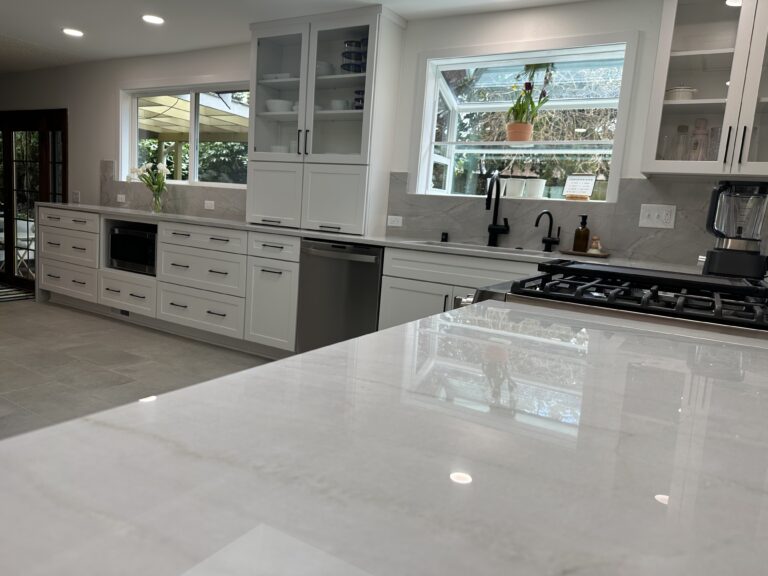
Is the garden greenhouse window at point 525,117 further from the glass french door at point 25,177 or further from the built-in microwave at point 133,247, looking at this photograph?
the glass french door at point 25,177

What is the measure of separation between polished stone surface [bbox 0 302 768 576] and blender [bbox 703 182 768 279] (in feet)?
5.42

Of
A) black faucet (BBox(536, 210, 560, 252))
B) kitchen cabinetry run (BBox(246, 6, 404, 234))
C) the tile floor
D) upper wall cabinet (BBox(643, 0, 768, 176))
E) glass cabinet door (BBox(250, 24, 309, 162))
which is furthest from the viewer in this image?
glass cabinet door (BBox(250, 24, 309, 162))

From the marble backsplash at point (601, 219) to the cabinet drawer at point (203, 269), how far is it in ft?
3.83

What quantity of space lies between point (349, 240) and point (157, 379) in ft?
4.64

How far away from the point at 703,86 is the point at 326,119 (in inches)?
92.3

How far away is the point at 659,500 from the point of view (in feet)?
1.40

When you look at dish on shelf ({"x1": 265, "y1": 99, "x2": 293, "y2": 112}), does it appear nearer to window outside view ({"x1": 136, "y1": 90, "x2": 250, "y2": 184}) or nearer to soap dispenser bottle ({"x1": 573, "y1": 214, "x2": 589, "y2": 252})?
window outside view ({"x1": 136, "y1": 90, "x2": 250, "y2": 184})

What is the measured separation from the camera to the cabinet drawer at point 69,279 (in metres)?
4.76

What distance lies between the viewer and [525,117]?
3.46 metres

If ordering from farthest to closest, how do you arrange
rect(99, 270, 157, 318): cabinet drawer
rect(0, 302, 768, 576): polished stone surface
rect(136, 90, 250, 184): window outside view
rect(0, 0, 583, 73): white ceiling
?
rect(136, 90, 250, 184): window outside view → rect(99, 270, 157, 318): cabinet drawer → rect(0, 0, 583, 73): white ceiling → rect(0, 302, 768, 576): polished stone surface

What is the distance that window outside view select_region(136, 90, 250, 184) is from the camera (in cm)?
484

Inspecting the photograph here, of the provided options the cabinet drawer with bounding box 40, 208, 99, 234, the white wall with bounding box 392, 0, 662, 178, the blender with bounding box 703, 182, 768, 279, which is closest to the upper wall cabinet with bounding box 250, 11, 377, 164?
the white wall with bounding box 392, 0, 662, 178

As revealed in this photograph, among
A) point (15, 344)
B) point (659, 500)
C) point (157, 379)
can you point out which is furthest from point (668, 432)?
point (15, 344)

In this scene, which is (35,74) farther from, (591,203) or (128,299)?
(591,203)
